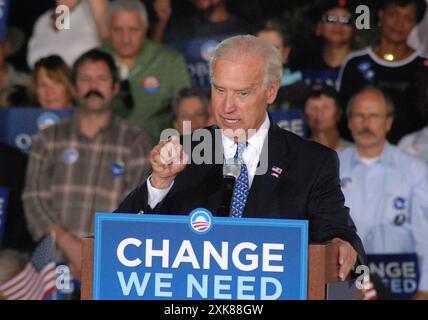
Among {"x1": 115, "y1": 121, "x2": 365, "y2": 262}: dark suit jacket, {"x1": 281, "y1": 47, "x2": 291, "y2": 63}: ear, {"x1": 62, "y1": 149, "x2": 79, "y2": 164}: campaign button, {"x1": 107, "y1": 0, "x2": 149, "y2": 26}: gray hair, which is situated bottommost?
{"x1": 115, "y1": 121, "x2": 365, "y2": 262}: dark suit jacket

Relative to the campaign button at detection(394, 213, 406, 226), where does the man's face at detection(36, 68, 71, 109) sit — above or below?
above

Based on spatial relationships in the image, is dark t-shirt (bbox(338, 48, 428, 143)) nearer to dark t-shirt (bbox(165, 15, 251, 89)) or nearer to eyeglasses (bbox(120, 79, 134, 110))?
dark t-shirt (bbox(165, 15, 251, 89))

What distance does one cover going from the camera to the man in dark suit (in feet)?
10.0

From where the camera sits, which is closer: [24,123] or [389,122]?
[389,122]

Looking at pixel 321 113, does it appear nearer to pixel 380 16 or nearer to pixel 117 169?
pixel 380 16

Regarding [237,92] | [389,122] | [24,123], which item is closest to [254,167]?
[237,92]

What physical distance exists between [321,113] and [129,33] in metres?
1.10

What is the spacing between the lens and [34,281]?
5.33m

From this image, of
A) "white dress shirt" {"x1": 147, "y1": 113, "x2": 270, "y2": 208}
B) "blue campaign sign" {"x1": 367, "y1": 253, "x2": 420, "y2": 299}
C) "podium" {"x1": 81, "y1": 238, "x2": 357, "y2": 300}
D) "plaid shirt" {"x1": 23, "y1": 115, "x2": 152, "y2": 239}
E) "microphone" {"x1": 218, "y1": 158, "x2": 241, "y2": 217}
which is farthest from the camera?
"plaid shirt" {"x1": 23, "y1": 115, "x2": 152, "y2": 239}

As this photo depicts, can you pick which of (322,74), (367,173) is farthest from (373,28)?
(367,173)

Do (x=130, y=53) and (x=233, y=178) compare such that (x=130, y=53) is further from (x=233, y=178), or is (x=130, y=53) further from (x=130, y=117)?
(x=233, y=178)

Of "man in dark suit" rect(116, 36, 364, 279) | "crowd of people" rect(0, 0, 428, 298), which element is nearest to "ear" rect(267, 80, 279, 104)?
"man in dark suit" rect(116, 36, 364, 279)

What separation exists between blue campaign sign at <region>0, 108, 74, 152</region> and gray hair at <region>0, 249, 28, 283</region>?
1.82 feet

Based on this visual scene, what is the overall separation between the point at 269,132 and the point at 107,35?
2.45 m
